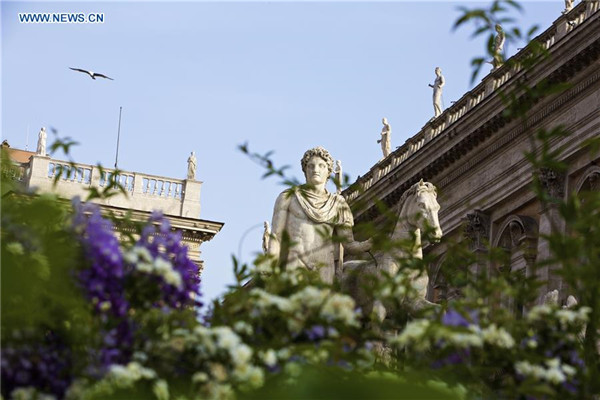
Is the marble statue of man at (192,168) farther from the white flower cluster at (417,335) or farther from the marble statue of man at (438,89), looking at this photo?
the white flower cluster at (417,335)

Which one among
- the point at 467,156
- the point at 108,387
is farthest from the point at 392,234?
the point at 467,156

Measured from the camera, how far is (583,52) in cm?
3078

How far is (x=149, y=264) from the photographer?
258 inches

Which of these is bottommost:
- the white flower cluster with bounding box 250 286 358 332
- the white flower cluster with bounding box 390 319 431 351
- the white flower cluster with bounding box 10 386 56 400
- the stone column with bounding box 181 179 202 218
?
the white flower cluster with bounding box 10 386 56 400

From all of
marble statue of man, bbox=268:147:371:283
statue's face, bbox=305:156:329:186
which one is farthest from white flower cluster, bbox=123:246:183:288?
statue's face, bbox=305:156:329:186

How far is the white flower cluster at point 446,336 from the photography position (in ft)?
20.5

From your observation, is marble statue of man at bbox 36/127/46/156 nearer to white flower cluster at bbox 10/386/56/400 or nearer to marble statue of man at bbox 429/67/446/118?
marble statue of man at bbox 429/67/446/118

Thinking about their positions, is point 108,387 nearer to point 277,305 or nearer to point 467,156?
point 277,305

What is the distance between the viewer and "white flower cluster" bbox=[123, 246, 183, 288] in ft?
21.4

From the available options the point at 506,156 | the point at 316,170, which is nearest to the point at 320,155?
the point at 316,170

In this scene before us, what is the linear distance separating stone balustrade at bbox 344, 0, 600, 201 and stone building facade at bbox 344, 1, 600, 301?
3 cm

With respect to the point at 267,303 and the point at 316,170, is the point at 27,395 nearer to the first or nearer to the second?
the point at 267,303

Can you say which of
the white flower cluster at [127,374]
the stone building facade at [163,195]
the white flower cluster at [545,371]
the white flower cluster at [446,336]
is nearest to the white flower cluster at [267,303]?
the white flower cluster at [446,336]

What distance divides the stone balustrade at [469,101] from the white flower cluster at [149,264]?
2179 centimetres
